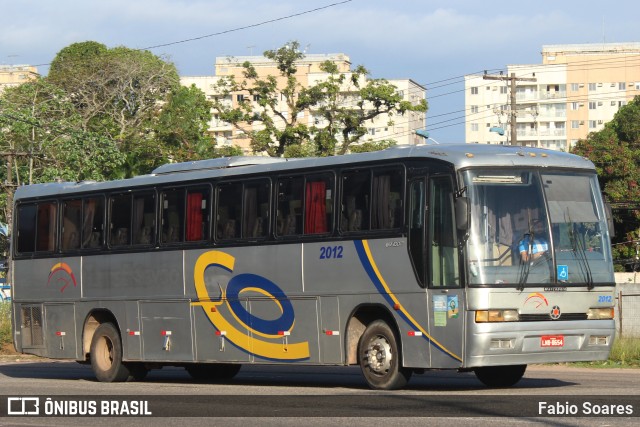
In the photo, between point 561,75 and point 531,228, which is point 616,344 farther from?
point 561,75

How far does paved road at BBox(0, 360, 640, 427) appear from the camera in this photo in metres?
13.8

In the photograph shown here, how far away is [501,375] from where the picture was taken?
62.3 feet

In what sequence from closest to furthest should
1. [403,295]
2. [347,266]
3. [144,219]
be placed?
[403,295] < [347,266] < [144,219]

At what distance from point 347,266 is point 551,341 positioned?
3.18m

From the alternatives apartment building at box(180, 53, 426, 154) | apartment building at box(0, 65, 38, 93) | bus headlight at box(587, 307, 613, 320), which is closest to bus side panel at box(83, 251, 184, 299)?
bus headlight at box(587, 307, 613, 320)

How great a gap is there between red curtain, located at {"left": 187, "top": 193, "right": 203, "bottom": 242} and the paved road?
246 cm

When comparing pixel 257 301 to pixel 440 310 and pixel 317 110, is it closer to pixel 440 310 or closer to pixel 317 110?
pixel 440 310

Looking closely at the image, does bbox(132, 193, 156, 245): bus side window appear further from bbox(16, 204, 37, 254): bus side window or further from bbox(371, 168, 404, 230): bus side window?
bbox(371, 168, 404, 230): bus side window

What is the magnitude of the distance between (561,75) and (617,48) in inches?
290

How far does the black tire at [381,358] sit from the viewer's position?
710 inches

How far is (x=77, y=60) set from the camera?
297ft

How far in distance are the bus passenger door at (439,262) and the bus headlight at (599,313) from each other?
76.7 inches

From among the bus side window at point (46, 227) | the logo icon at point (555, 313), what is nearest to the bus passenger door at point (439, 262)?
the logo icon at point (555, 313)

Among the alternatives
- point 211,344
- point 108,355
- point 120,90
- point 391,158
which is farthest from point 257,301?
point 120,90
